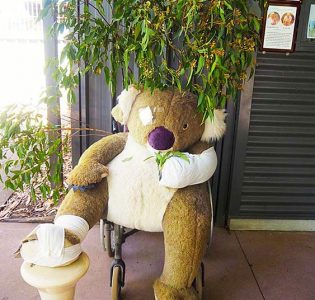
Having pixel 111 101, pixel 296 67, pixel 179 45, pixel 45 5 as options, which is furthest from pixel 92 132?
pixel 296 67

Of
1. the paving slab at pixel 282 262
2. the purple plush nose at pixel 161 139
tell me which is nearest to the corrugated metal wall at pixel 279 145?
the paving slab at pixel 282 262

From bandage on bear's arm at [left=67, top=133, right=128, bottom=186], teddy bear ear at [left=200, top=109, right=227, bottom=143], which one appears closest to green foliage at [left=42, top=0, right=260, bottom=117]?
teddy bear ear at [left=200, top=109, right=227, bottom=143]

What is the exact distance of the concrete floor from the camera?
2020 mm

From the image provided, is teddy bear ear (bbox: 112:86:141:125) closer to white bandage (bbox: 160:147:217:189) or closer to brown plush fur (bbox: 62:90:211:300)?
brown plush fur (bbox: 62:90:211:300)

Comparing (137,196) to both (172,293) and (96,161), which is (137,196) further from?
(172,293)

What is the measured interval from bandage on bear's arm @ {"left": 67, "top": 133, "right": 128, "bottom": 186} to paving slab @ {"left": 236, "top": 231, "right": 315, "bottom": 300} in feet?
3.62

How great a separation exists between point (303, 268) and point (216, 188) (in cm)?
73

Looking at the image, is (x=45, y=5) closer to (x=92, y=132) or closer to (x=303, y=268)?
(x=92, y=132)

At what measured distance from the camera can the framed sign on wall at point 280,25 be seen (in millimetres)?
2225

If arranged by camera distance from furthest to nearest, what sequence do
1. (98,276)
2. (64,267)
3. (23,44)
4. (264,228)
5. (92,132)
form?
(23,44), (264,228), (92,132), (98,276), (64,267)

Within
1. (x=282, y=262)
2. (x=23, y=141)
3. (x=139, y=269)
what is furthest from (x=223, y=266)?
(x=23, y=141)

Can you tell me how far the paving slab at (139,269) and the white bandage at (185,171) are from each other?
0.69 meters

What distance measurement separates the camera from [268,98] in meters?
2.39

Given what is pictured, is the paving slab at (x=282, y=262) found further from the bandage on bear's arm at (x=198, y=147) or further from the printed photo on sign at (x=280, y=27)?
the printed photo on sign at (x=280, y=27)
